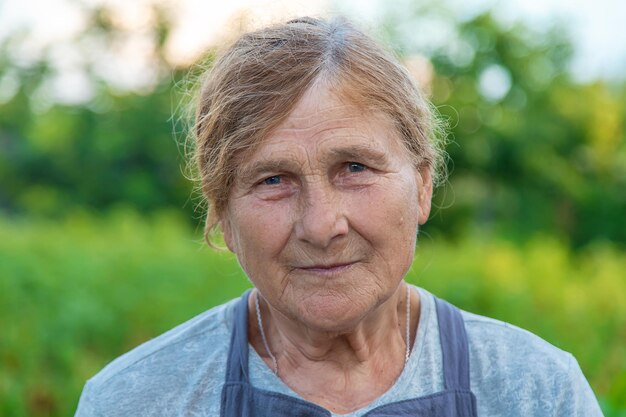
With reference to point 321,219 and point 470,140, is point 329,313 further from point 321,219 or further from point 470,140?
point 470,140

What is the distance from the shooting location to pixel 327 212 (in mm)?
1637

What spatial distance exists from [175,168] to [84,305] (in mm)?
12356

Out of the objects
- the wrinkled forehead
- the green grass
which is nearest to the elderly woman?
the wrinkled forehead

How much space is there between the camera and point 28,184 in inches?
711

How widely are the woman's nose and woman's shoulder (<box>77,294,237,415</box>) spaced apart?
0.43 m

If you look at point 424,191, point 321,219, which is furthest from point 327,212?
point 424,191

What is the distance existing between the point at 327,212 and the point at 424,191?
1.10 feet

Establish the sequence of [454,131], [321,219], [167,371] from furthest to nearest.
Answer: [454,131]
[167,371]
[321,219]

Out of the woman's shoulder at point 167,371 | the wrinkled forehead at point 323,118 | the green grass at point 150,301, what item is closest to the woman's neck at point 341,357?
the woman's shoulder at point 167,371

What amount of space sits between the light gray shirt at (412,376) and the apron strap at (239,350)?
0.02 m

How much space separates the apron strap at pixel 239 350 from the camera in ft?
6.02

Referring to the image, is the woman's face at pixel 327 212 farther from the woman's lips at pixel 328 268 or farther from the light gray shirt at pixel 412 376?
the light gray shirt at pixel 412 376

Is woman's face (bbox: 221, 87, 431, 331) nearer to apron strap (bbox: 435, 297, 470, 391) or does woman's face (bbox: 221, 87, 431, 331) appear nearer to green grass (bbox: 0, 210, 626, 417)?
apron strap (bbox: 435, 297, 470, 391)

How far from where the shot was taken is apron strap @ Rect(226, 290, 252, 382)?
1834 millimetres
